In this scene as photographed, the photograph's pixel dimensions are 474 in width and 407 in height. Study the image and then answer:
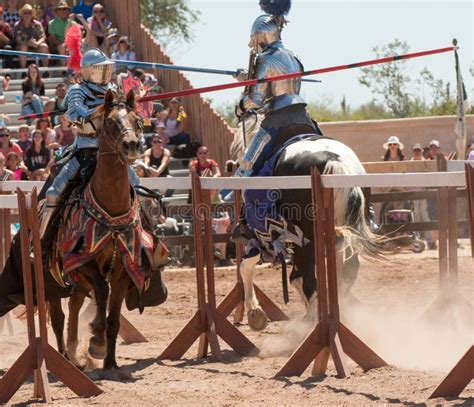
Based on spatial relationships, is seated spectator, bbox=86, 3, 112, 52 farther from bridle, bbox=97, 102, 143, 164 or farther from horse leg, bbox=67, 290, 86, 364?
bridle, bbox=97, 102, 143, 164

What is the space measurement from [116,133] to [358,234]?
2194 millimetres

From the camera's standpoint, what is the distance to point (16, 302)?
10.3 meters

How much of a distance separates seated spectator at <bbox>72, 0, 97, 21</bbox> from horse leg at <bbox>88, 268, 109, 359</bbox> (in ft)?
40.4

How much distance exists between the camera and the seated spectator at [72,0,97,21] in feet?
70.3

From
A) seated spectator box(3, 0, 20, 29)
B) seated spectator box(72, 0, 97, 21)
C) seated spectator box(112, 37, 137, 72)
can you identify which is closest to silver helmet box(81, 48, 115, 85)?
seated spectator box(112, 37, 137, 72)

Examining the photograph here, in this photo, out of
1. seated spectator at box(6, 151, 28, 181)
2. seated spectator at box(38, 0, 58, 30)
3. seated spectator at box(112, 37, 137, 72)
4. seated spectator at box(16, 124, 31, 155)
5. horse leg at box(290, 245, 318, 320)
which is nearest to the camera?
horse leg at box(290, 245, 318, 320)

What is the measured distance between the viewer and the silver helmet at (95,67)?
10.1 meters

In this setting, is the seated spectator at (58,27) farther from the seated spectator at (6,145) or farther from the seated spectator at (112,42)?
the seated spectator at (6,145)

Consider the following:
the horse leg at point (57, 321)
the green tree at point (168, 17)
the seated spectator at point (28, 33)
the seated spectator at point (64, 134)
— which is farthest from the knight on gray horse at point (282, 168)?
the green tree at point (168, 17)

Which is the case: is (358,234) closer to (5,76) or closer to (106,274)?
(106,274)

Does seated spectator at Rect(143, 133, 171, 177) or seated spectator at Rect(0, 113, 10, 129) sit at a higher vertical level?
seated spectator at Rect(0, 113, 10, 129)

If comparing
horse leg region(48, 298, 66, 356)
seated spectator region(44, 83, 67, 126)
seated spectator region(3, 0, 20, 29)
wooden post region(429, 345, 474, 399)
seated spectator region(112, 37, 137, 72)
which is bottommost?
wooden post region(429, 345, 474, 399)

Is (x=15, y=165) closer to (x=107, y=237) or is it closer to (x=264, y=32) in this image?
(x=264, y=32)

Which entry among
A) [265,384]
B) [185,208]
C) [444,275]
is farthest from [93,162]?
[185,208]
